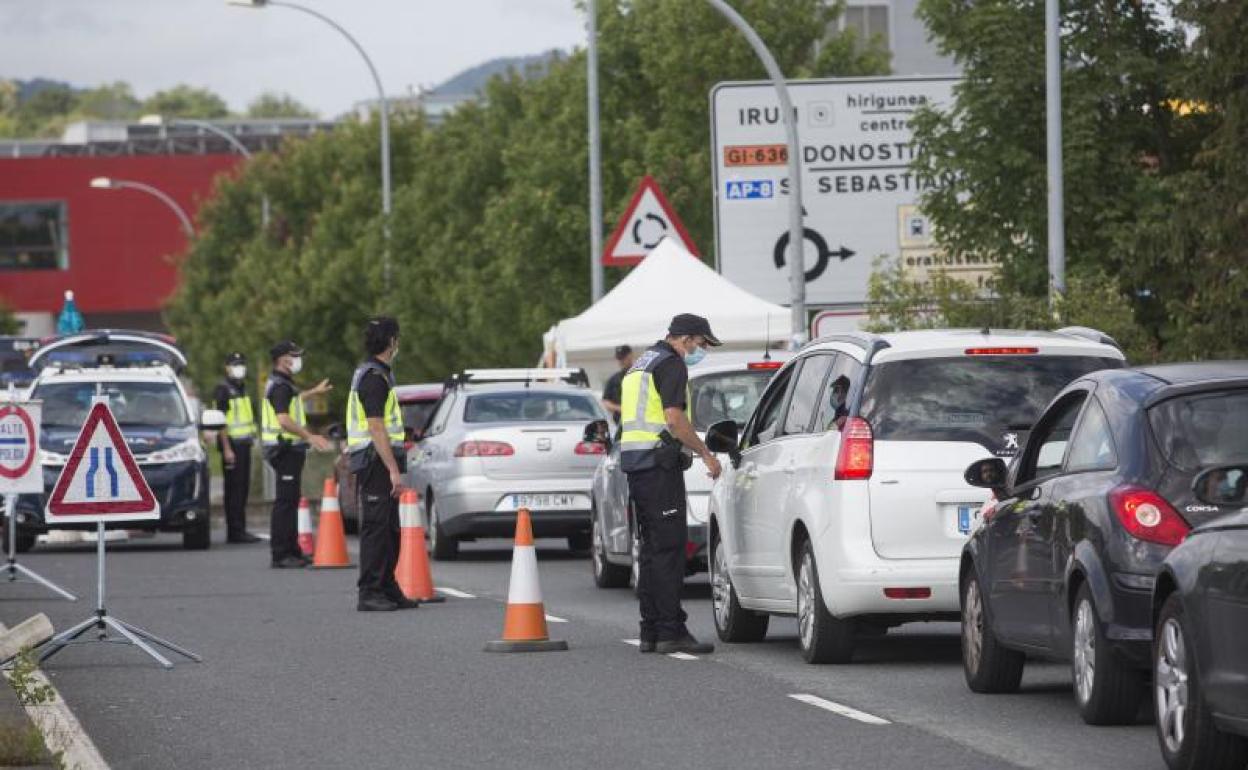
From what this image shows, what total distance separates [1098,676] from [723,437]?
4.92 metres

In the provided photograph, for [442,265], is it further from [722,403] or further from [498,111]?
[722,403]

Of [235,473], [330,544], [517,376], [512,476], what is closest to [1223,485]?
[330,544]

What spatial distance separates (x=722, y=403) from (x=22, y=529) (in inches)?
435

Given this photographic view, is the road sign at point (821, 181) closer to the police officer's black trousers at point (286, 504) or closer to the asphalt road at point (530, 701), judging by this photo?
the police officer's black trousers at point (286, 504)

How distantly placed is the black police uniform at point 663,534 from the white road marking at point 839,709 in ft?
8.01

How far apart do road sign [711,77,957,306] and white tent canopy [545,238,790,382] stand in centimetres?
65

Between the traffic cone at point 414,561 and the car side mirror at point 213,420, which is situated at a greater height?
the car side mirror at point 213,420

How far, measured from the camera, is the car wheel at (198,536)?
29.8 m

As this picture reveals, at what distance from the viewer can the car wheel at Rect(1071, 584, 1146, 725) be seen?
11.3 metres

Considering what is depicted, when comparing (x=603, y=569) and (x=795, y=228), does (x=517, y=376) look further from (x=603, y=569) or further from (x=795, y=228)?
(x=603, y=569)

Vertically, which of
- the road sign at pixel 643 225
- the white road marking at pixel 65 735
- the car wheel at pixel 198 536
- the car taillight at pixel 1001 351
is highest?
the road sign at pixel 643 225

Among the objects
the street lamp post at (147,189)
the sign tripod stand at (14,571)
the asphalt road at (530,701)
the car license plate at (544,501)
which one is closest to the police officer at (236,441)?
the car license plate at (544,501)

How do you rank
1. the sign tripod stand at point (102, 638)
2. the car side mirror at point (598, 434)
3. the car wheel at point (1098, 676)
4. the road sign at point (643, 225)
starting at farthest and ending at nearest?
the road sign at point (643, 225) → the car side mirror at point (598, 434) → the sign tripod stand at point (102, 638) → the car wheel at point (1098, 676)

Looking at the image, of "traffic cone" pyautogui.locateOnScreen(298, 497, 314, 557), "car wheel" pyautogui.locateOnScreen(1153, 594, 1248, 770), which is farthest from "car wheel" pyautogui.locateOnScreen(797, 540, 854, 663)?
"traffic cone" pyautogui.locateOnScreen(298, 497, 314, 557)
